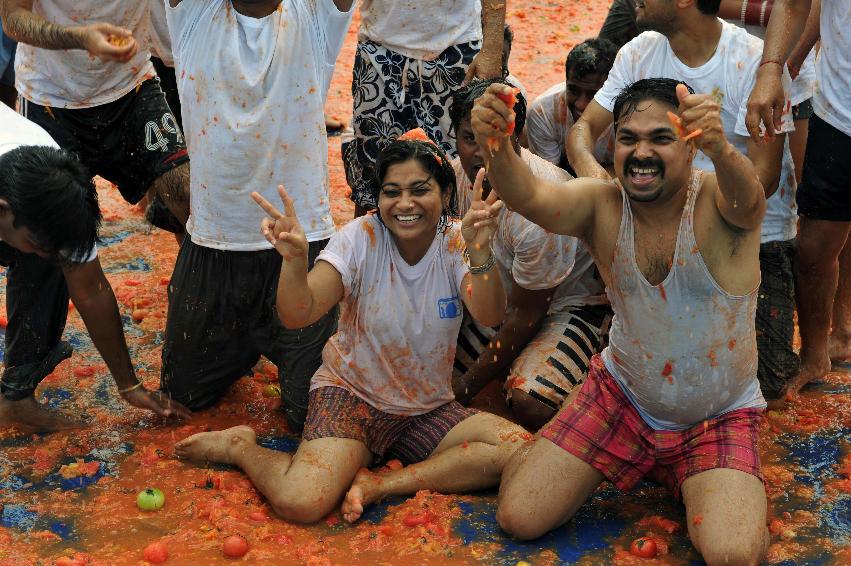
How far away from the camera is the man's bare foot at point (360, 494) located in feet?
12.9

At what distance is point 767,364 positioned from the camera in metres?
4.87

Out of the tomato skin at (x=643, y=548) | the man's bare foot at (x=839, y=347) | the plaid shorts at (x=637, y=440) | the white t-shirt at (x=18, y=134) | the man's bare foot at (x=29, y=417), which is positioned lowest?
the man's bare foot at (x=839, y=347)

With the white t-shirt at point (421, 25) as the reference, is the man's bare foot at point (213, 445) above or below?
below

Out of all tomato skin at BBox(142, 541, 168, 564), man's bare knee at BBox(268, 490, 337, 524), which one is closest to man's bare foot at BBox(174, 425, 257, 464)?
man's bare knee at BBox(268, 490, 337, 524)

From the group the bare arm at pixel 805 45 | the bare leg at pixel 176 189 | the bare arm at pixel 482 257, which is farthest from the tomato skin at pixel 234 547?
the bare arm at pixel 805 45

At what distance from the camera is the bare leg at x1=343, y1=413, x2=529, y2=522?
13.3 feet

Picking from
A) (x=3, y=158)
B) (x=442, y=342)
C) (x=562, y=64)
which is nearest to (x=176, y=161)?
(x=3, y=158)

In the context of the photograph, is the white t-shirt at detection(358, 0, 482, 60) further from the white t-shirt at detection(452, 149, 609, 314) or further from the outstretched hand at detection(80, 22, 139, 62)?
the outstretched hand at detection(80, 22, 139, 62)

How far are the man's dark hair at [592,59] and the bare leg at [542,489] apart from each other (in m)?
1.99

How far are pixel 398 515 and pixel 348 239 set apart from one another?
106 cm

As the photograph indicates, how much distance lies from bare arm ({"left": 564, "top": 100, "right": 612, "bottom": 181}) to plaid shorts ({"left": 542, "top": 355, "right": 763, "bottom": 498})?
40.0 inches

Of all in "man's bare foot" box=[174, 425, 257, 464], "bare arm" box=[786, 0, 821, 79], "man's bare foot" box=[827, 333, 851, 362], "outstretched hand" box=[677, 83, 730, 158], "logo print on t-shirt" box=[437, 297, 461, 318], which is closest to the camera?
"outstretched hand" box=[677, 83, 730, 158]

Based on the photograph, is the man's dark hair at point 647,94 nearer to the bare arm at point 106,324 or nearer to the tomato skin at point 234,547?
the tomato skin at point 234,547

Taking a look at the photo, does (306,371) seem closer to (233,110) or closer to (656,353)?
(233,110)
